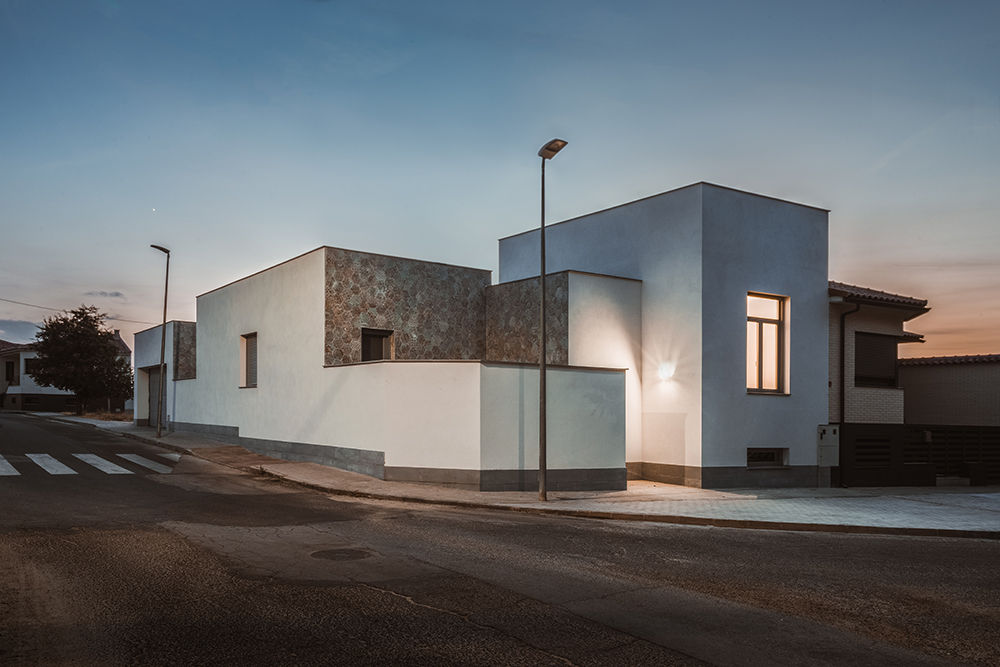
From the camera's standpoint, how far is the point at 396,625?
548 cm

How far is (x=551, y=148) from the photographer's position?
13.1 meters

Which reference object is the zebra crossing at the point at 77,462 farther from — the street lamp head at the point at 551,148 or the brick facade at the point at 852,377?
the brick facade at the point at 852,377

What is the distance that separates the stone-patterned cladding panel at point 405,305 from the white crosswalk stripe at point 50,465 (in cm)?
628

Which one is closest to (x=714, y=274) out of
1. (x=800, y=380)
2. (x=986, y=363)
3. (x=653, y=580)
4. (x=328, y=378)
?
(x=800, y=380)

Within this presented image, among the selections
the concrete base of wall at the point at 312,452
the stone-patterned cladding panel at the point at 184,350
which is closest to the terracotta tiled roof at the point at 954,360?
the concrete base of wall at the point at 312,452

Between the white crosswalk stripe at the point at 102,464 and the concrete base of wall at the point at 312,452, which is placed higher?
the concrete base of wall at the point at 312,452

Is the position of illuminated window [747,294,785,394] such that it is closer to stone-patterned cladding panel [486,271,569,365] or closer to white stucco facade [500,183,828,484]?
white stucco facade [500,183,828,484]

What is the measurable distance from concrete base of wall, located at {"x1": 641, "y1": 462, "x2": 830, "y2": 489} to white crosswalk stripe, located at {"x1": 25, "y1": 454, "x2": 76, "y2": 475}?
13.7m

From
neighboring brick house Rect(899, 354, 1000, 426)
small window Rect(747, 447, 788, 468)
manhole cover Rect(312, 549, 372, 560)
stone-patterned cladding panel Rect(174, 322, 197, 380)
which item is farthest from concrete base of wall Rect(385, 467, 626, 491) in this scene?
stone-patterned cladding panel Rect(174, 322, 197, 380)

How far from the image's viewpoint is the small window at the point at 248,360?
22.5 metres

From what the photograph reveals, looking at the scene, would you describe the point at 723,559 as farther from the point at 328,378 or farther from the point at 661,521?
the point at 328,378

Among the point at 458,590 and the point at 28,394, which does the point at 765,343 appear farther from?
the point at 28,394

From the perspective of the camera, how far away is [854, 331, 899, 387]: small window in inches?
795

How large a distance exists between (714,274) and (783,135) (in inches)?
171
